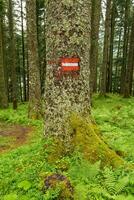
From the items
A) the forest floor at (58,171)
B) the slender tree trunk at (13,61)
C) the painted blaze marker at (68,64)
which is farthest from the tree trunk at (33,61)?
the painted blaze marker at (68,64)

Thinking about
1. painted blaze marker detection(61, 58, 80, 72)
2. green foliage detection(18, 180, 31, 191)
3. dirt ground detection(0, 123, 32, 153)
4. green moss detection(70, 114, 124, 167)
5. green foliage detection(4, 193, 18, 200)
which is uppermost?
painted blaze marker detection(61, 58, 80, 72)

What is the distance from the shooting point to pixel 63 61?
20.4 feet

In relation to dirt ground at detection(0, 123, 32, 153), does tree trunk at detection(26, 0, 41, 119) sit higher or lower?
higher

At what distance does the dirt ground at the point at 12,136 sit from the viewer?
10.3m

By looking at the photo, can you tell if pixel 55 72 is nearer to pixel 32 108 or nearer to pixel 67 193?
pixel 67 193

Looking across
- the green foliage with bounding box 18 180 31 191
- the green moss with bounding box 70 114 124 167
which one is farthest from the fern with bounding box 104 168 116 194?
the green foliage with bounding box 18 180 31 191

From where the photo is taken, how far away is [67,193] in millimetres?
4961

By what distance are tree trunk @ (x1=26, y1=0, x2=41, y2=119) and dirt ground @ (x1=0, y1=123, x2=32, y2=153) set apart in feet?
4.68

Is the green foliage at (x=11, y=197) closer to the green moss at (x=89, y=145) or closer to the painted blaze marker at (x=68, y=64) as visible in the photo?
the green moss at (x=89, y=145)

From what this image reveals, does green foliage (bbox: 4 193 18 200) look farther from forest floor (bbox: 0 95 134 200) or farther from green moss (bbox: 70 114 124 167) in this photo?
green moss (bbox: 70 114 124 167)

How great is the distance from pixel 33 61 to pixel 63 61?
818 centimetres

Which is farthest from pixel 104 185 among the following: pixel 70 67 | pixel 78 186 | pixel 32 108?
pixel 32 108

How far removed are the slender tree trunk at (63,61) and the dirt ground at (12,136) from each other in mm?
3832

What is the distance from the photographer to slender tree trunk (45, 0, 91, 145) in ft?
20.3
